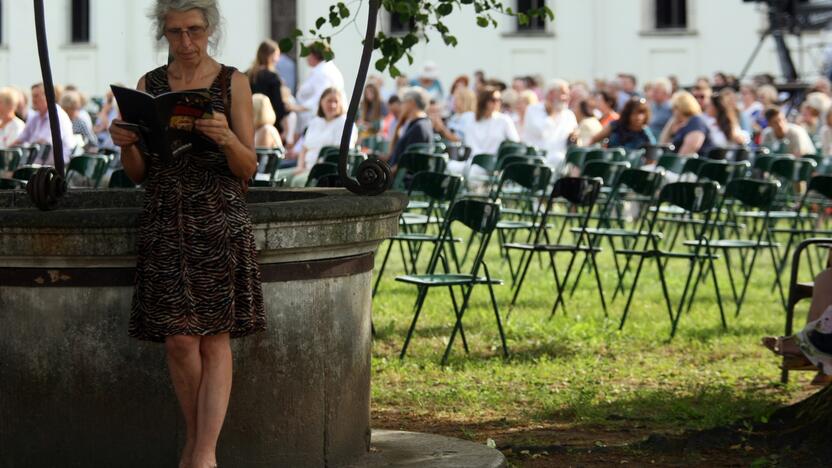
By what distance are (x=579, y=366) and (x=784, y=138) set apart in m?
10.7

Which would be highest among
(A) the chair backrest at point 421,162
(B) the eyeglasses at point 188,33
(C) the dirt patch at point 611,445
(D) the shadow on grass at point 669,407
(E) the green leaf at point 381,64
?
(B) the eyeglasses at point 188,33

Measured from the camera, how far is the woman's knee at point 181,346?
19.0 feet

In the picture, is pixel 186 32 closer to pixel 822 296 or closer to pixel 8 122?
pixel 822 296

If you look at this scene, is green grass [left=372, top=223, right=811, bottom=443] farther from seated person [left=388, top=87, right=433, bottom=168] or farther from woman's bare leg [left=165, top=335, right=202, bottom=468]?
seated person [left=388, top=87, right=433, bottom=168]

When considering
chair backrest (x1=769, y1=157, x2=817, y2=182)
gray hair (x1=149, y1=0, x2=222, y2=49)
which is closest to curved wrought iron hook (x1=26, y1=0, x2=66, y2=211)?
gray hair (x1=149, y1=0, x2=222, y2=49)

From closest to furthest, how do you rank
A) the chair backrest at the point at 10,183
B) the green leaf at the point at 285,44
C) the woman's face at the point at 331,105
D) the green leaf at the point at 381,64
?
1. the green leaf at the point at 285,44
2. the green leaf at the point at 381,64
3. the chair backrest at the point at 10,183
4. the woman's face at the point at 331,105

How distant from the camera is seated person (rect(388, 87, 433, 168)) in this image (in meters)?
16.0

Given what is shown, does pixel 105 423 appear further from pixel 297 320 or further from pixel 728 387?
pixel 728 387

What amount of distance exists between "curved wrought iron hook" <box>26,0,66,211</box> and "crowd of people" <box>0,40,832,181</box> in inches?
318

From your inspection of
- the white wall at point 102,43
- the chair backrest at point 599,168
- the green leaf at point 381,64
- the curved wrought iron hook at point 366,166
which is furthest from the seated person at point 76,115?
the white wall at point 102,43

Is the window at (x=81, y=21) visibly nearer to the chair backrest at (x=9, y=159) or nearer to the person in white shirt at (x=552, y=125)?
the person in white shirt at (x=552, y=125)

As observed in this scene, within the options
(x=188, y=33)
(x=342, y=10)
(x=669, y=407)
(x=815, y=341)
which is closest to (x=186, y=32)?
(x=188, y=33)

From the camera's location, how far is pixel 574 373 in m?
9.74

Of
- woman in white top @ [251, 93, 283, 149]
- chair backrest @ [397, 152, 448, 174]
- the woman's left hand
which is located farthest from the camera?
woman in white top @ [251, 93, 283, 149]
